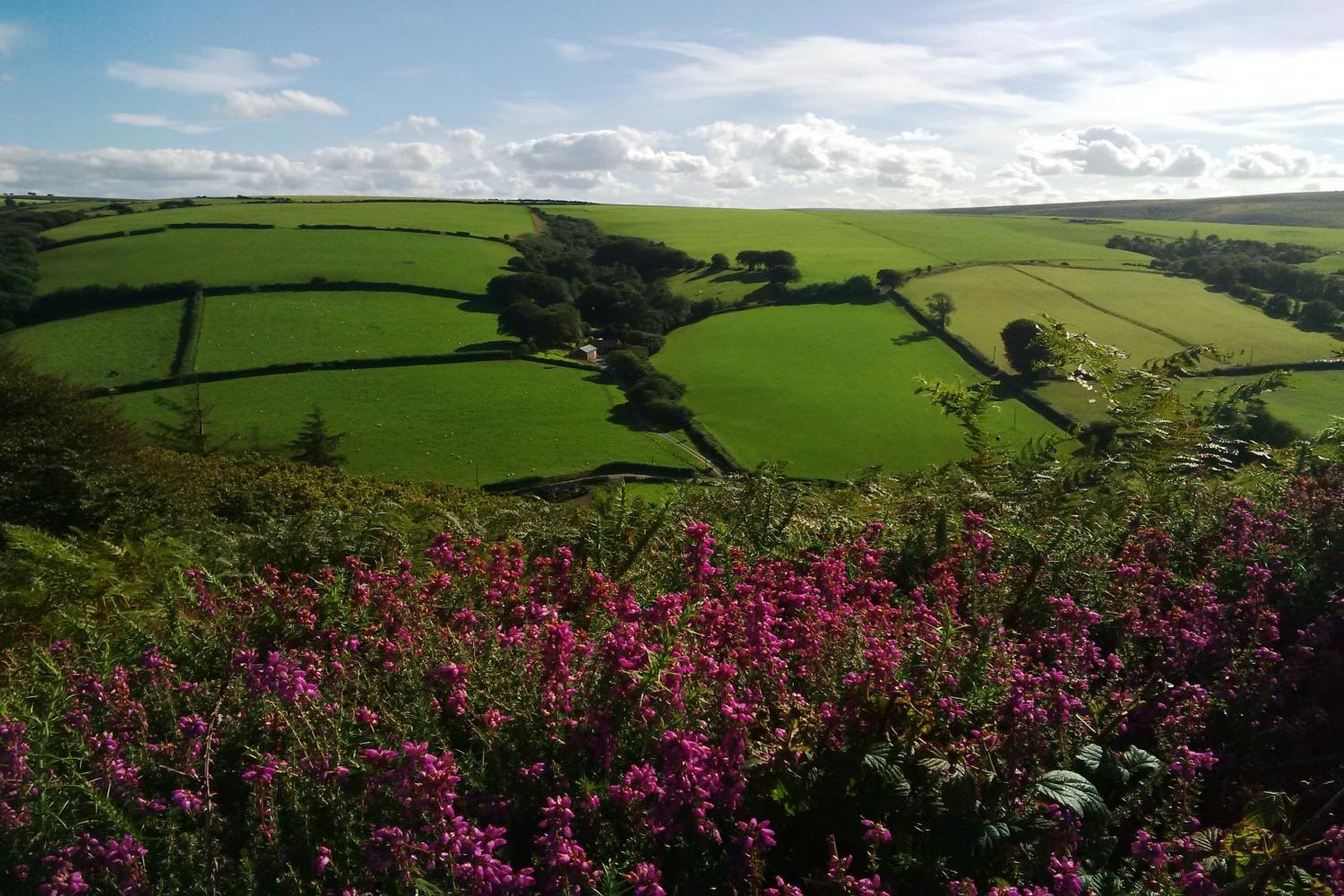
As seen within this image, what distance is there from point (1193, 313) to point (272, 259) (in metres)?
83.2

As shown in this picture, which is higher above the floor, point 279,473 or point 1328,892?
point 1328,892

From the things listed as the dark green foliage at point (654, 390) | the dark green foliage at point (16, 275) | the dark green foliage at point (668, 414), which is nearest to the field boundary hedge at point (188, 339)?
the dark green foliage at point (16, 275)

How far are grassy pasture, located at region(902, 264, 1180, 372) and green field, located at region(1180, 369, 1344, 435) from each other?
6.53 m

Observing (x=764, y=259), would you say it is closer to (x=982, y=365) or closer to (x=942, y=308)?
(x=942, y=308)

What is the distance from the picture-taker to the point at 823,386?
195 feet

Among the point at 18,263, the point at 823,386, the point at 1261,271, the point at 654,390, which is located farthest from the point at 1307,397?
the point at 18,263

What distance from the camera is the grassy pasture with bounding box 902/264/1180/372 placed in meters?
59.8

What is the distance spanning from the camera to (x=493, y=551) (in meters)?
4.37

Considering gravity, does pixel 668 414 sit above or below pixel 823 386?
below

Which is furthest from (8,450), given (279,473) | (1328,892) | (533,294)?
(533,294)

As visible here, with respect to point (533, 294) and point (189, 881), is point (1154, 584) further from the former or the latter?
point (533, 294)

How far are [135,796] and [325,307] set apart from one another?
71.4 metres

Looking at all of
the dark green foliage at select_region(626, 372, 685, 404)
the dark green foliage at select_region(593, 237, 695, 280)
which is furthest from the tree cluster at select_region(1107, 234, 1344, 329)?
the dark green foliage at select_region(593, 237, 695, 280)

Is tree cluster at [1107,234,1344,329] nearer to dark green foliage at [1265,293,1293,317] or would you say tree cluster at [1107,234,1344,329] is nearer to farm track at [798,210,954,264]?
dark green foliage at [1265,293,1293,317]
